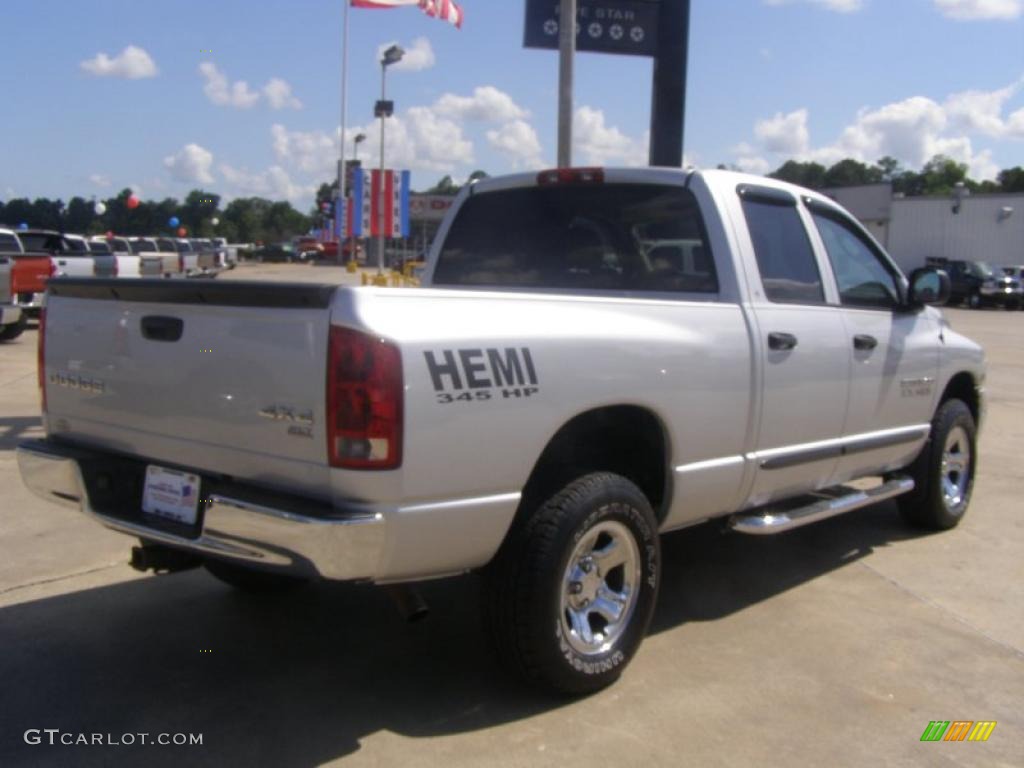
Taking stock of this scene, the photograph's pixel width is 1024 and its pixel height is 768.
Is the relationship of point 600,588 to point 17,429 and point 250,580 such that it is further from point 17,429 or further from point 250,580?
point 17,429

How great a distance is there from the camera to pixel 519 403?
3.33m

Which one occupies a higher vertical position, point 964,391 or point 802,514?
point 964,391

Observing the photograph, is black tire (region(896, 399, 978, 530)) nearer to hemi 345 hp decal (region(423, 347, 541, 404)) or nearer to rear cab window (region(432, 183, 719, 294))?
rear cab window (region(432, 183, 719, 294))

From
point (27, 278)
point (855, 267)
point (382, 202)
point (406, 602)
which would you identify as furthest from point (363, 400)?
point (382, 202)

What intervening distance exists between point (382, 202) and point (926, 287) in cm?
1767

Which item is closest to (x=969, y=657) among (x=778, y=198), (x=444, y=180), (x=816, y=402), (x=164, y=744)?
(x=816, y=402)

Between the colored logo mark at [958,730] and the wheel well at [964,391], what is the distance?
290cm

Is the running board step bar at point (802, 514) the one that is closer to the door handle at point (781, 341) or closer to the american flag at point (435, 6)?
A: the door handle at point (781, 341)

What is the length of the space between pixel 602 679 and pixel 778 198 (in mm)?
2549

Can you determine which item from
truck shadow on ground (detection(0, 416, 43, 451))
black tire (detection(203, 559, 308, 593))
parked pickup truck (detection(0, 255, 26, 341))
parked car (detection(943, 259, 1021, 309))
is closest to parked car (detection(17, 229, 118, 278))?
parked pickup truck (detection(0, 255, 26, 341))

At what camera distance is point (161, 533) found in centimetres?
340

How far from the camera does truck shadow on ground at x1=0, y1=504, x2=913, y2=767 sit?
11.3ft

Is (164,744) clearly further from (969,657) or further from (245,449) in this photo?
(969,657)

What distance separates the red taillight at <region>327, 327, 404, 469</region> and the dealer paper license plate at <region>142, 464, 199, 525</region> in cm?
67
